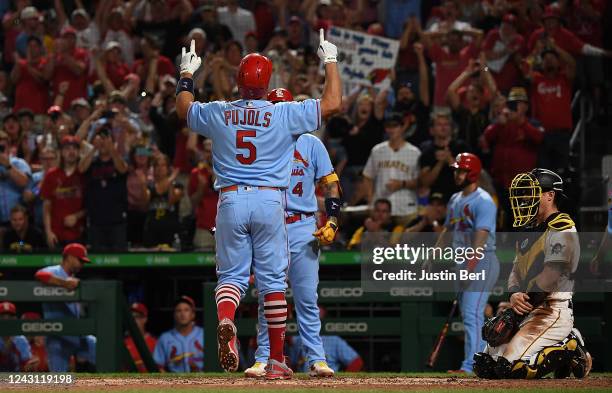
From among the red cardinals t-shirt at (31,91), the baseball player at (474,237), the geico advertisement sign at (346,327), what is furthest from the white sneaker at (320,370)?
the red cardinals t-shirt at (31,91)

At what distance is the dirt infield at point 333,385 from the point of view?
7.53 m

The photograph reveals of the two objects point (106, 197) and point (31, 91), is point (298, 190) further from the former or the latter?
point (31, 91)

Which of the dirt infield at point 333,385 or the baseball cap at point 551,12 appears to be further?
the baseball cap at point 551,12

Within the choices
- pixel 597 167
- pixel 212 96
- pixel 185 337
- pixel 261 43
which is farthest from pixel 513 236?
pixel 261 43

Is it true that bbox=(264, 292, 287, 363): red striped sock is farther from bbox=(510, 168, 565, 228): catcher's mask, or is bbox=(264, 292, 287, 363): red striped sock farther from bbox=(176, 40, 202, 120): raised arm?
bbox=(510, 168, 565, 228): catcher's mask

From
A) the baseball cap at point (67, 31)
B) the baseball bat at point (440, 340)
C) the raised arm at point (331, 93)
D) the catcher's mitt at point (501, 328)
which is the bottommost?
the baseball bat at point (440, 340)

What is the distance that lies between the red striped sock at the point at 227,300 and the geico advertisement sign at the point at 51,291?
4.35m

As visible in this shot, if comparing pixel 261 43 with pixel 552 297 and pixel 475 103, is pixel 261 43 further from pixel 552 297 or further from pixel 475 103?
pixel 552 297

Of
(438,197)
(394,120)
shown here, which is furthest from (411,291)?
(394,120)

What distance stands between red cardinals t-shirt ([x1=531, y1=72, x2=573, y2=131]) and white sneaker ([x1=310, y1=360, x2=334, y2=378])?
643cm

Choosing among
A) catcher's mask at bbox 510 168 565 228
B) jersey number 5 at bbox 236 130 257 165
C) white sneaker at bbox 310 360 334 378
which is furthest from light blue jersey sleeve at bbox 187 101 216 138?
catcher's mask at bbox 510 168 565 228

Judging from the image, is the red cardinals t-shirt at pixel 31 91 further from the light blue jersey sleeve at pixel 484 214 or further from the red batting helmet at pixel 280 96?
the red batting helmet at pixel 280 96

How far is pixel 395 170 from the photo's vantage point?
44.2 feet

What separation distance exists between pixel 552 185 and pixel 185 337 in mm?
5450
